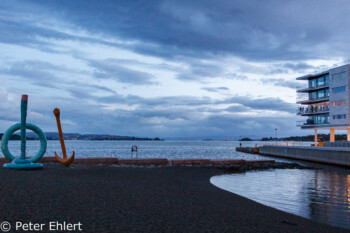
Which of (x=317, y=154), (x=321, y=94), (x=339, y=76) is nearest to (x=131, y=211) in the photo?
(x=317, y=154)

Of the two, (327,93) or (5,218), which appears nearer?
(5,218)

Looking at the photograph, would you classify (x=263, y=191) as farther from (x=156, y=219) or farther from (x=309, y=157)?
(x=309, y=157)

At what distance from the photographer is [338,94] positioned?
57.9 meters

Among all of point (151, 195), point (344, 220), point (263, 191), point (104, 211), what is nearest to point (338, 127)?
point (263, 191)

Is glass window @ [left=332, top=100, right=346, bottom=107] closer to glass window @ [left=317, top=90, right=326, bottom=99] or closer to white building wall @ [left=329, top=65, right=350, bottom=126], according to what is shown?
white building wall @ [left=329, top=65, right=350, bottom=126]

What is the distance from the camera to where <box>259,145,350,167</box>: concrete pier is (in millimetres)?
44438

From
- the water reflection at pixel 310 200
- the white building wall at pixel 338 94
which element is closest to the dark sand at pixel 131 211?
the water reflection at pixel 310 200

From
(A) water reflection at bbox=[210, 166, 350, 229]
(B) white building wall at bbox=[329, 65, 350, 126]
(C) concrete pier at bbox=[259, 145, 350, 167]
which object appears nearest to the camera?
(A) water reflection at bbox=[210, 166, 350, 229]

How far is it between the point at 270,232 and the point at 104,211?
5.23 metres

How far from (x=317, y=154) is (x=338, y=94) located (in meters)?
13.3

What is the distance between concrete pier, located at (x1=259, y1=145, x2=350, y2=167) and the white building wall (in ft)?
26.6

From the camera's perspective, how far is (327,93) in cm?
Result: 6203

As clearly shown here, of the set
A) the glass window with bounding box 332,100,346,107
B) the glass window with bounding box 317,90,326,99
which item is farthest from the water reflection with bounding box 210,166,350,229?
the glass window with bounding box 317,90,326,99

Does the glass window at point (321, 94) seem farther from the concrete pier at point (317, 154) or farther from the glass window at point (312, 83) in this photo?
the concrete pier at point (317, 154)
